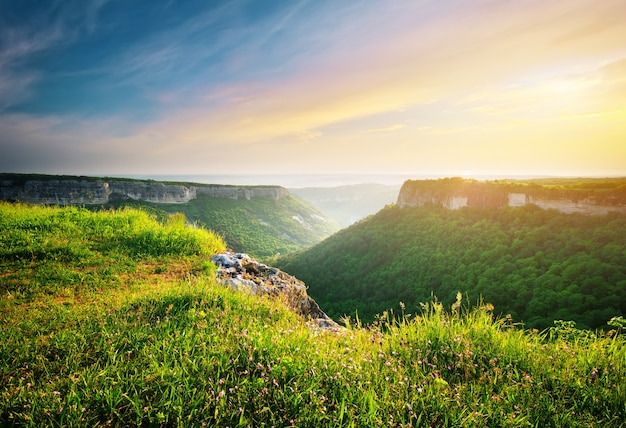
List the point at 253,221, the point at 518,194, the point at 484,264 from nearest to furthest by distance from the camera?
the point at 484,264 → the point at 518,194 → the point at 253,221

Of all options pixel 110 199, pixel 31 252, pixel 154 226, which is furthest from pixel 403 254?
pixel 110 199

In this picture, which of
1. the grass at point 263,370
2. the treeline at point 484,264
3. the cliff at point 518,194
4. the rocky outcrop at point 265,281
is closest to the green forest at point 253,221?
the treeline at point 484,264

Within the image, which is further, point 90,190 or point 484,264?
point 90,190

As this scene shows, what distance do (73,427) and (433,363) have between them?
416cm

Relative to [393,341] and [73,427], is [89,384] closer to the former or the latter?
[73,427]

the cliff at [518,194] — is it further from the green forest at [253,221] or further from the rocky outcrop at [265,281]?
the rocky outcrop at [265,281]

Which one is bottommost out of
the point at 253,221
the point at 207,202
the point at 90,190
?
the point at 253,221

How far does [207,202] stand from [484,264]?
8966 centimetres

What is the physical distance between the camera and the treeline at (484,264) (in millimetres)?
31766

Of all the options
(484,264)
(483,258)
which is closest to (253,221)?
(483,258)

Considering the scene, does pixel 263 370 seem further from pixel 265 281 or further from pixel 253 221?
pixel 253 221

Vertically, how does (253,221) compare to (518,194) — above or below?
below

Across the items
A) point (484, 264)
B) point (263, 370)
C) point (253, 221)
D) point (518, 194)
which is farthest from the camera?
point (253, 221)

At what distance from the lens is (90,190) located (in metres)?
73.7
